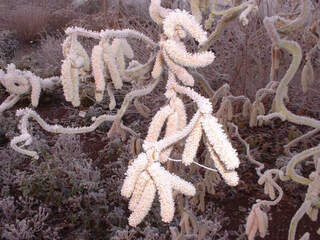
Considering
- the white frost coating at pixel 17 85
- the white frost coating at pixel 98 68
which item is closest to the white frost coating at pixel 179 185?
the white frost coating at pixel 98 68

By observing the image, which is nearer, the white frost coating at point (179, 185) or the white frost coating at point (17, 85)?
the white frost coating at point (179, 185)

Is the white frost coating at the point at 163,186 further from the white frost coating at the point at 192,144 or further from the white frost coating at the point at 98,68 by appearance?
the white frost coating at the point at 98,68

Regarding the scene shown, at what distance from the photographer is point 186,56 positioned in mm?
722

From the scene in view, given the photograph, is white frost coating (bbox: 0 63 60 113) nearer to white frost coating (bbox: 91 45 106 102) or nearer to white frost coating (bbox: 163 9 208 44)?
white frost coating (bbox: 91 45 106 102)

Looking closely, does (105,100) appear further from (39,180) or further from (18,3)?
(18,3)

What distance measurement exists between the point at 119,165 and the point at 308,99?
1.94 m

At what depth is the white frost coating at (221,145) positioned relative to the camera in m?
0.54

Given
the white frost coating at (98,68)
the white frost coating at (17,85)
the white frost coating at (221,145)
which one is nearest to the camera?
the white frost coating at (221,145)

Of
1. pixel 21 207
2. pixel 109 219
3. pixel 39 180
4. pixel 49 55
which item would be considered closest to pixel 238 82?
pixel 109 219

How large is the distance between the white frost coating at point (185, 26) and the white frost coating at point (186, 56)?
2 cm

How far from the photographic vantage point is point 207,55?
2.32ft

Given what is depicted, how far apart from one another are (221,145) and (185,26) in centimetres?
30

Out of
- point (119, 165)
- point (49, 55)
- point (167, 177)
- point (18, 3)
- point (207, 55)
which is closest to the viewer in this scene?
point (167, 177)

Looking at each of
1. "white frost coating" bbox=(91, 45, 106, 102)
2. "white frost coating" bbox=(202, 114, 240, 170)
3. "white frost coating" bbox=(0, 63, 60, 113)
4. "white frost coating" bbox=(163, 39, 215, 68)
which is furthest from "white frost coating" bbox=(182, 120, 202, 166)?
"white frost coating" bbox=(0, 63, 60, 113)
